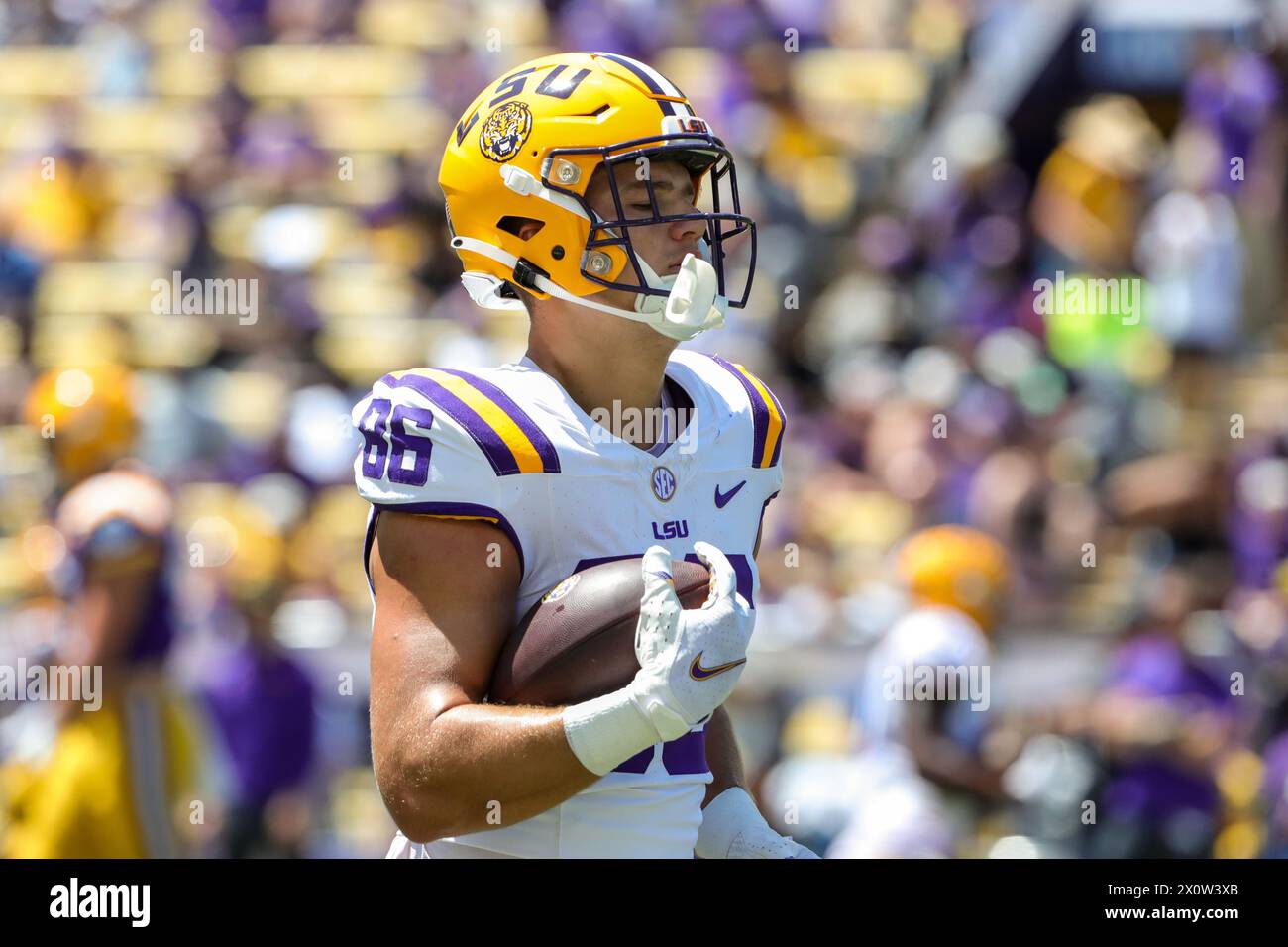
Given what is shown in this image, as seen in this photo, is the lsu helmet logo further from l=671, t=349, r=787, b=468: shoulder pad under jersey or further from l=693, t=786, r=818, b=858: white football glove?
l=693, t=786, r=818, b=858: white football glove

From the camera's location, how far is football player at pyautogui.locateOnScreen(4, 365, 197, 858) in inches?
183

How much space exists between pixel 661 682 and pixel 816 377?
5.52m

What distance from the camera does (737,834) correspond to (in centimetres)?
284

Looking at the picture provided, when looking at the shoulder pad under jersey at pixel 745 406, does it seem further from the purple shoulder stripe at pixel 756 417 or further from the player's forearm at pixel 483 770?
the player's forearm at pixel 483 770

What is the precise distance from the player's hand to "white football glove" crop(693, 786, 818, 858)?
1.47 ft

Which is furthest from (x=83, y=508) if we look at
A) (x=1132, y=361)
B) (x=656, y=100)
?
(x=1132, y=361)

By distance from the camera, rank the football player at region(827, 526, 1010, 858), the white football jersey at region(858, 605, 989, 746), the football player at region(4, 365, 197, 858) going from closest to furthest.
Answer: the football player at region(4, 365, 197, 858), the football player at region(827, 526, 1010, 858), the white football jersey at region(858, 605, 989, 746)

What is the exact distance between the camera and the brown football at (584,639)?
250 centimetres

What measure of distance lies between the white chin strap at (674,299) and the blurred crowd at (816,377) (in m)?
2.25

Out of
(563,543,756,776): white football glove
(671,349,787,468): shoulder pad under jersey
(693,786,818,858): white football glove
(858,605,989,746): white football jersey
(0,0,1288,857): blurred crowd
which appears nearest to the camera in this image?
(563,543,756,776): white football glove

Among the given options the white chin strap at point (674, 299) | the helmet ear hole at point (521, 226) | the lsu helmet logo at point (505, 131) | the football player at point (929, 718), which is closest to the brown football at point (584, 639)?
the white chin strap at point (674, 299)

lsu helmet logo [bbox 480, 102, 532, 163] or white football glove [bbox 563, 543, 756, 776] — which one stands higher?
lsu helmet logo [bbox 480, 102, 532, 163]

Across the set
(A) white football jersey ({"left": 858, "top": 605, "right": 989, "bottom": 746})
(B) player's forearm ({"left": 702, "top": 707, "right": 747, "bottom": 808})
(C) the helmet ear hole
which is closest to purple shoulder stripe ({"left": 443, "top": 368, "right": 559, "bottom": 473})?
(C) the helmet ear hole

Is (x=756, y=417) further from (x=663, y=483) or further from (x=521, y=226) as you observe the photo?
(x=521, y=226)
